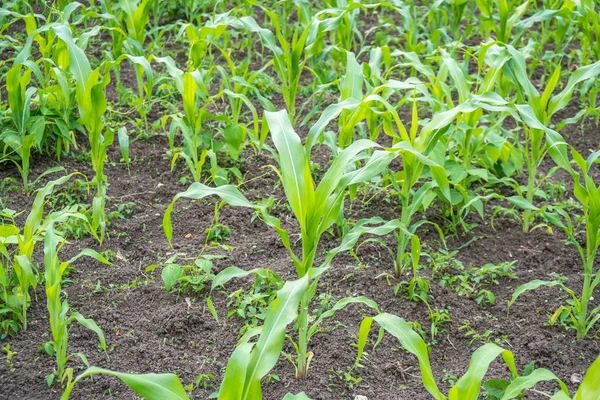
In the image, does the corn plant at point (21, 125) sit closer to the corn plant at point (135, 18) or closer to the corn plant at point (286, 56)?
the corn plant at point (135, 18)

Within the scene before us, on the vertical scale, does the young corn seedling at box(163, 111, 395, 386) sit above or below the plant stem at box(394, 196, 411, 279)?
above

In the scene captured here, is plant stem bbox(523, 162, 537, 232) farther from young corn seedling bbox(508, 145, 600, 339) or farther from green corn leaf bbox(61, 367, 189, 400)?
green corn leaf bbox(61, 367, 189, 400)

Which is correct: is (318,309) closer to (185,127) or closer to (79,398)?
(79,398)

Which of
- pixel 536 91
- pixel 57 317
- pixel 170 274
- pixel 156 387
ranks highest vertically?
pixel 536 91

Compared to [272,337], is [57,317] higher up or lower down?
lower down

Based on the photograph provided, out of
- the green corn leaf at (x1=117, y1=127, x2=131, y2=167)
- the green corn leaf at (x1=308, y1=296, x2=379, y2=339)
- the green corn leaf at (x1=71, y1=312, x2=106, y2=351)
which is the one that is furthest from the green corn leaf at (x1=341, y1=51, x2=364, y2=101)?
the green corn leaf at (x1=71, y1=312, x2=106, y2=351)

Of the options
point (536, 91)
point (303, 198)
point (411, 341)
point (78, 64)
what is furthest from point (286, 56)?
point (411, 341)

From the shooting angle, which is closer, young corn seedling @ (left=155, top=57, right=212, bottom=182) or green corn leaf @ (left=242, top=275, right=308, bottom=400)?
green corn leaf @ (left=242, top=275, right=308, bottom=400)

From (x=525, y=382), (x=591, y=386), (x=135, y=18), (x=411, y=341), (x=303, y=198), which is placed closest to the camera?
(x=591, y=386)

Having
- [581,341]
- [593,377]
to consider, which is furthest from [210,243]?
[593,377]

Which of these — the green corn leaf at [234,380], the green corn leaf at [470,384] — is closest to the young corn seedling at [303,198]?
the green corn leaf at [234,380]

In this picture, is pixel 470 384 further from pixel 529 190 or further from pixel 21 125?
pixel 21 125

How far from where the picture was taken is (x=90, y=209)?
4027 millimetres

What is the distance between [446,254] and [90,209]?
1.90 meters
